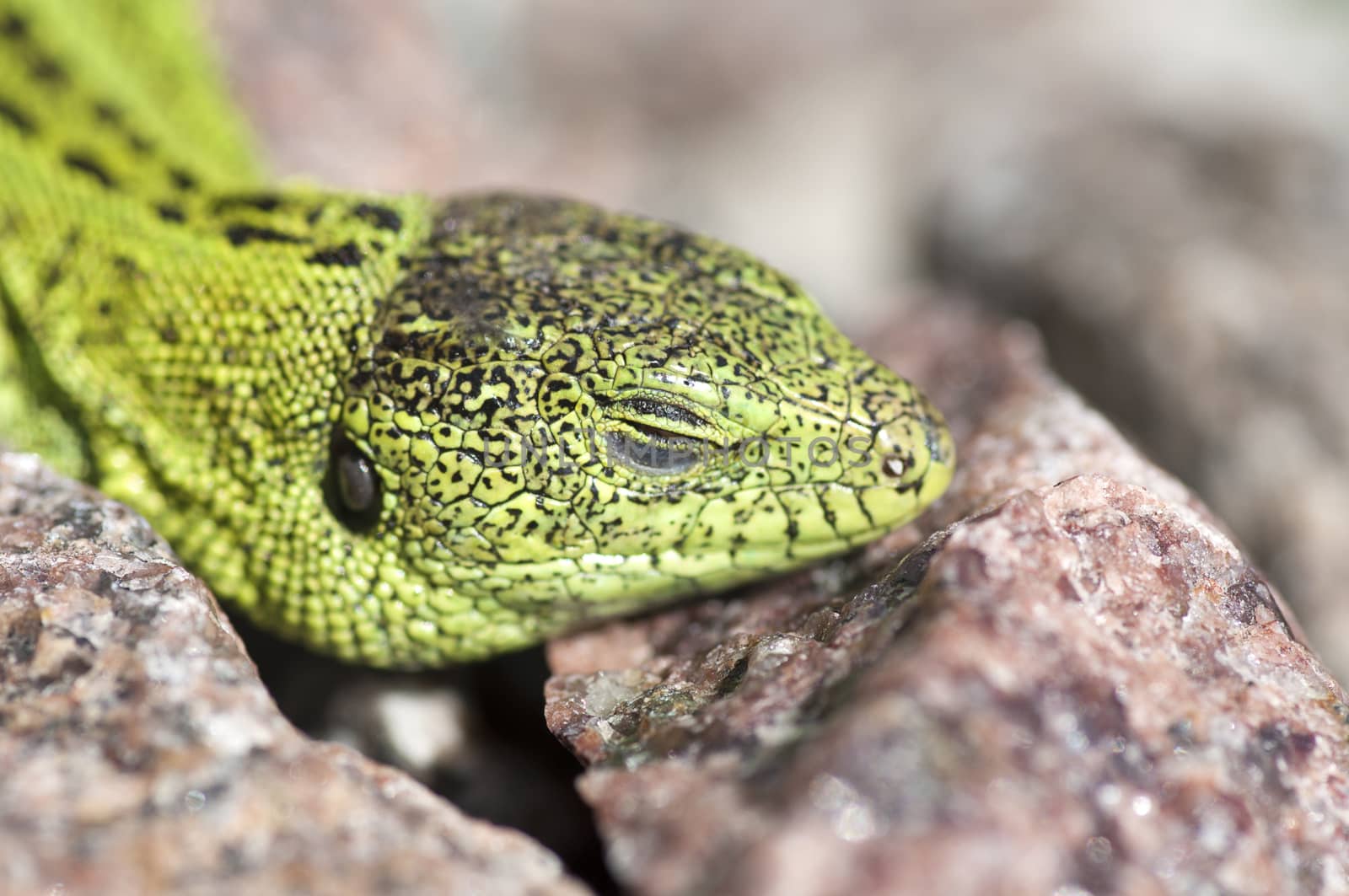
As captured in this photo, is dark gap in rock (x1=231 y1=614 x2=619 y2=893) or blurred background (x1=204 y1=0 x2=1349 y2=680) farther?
blurred background (x1=204 y1=0 x2=1349 y2=680)

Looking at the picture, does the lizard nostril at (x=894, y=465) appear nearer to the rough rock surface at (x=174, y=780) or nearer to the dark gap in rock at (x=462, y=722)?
the dark gap in rock at (x=462, y=722)

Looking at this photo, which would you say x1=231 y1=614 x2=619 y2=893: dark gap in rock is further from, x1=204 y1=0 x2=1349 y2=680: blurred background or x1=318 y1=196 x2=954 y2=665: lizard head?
x1=204 y1=0 x2=1349 y2=680: blurred background

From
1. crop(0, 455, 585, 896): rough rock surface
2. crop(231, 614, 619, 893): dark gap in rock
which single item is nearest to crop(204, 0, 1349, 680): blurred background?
crop(231, 614, 619, 893): dark gap in rock

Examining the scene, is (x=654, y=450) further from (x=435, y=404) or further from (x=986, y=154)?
(x=986, y=154)

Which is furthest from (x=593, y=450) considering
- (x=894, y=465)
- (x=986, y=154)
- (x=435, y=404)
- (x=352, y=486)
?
(x=986, y=154)

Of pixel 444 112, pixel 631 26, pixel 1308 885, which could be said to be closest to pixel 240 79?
pixel 444 112

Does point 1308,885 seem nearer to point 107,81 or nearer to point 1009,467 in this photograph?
point 1009,467

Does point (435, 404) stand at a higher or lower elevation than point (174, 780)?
higher
